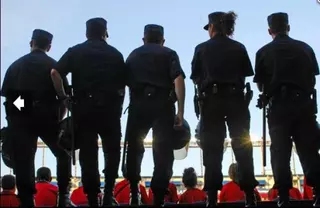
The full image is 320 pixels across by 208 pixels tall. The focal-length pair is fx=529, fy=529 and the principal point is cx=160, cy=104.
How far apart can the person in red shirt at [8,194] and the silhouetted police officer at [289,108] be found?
353 centimetres

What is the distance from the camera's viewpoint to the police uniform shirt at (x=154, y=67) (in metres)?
6.19

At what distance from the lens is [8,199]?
7.17 m

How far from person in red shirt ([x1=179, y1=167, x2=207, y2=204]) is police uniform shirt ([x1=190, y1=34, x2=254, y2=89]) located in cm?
202

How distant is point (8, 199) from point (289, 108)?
12.9ft

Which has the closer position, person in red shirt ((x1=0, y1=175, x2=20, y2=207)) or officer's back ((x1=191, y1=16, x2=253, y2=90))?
officer's back ((x1=191, y1=16, x2=253, y2=90))

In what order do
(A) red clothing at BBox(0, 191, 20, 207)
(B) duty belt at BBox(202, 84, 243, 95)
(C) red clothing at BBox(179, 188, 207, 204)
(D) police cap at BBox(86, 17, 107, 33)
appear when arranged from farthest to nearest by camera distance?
(C) red clothing at BBox(179, 188, 207, 204)
(A) red clothing at BBox(0, 191, 20, 207)
(D) police cap at BBox(86, 17, 107, 33)
(B) duty belt at BBox(202, 84, 243, 95)

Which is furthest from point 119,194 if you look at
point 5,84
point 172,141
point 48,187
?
point 5,84

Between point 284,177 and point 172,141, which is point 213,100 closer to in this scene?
point 172,141

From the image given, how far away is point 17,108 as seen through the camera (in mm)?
6262

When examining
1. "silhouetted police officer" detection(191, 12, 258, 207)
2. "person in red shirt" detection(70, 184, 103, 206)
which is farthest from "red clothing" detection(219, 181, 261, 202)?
"person in red shirt" detection(70, 184, 103, 206)

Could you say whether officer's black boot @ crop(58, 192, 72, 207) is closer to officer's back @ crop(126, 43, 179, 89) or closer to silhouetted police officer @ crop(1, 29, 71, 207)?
silhouetted police officer @ crop(1, 29, 71, 207)

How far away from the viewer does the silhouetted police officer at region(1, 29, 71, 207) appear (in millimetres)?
6086

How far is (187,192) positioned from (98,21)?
2.85 metres

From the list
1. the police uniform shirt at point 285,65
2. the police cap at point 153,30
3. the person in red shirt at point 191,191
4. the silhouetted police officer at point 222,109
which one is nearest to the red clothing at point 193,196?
the person in red shirt at point 191,191
